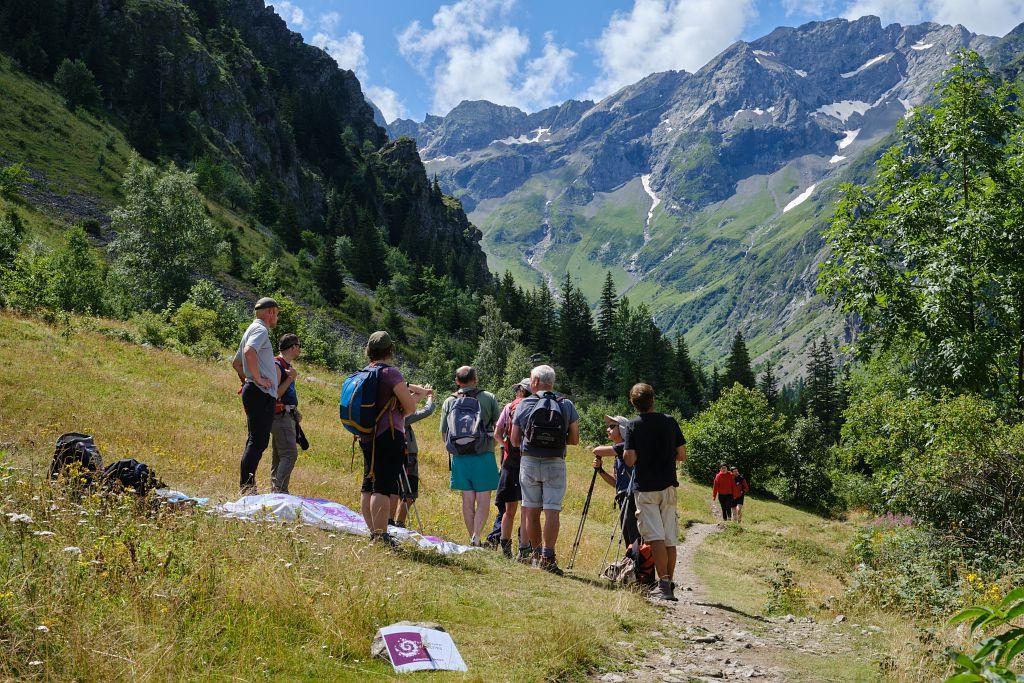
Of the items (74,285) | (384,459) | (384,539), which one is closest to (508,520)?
(384,539)

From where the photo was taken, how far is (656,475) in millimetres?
8734

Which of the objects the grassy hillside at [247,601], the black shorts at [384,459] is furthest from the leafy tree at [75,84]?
the black shorts at [384,459]

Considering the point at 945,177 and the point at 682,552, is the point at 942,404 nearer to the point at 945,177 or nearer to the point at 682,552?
the point at 945,177

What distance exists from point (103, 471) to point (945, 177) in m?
17.8

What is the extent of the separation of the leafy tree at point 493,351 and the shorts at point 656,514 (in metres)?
65.7

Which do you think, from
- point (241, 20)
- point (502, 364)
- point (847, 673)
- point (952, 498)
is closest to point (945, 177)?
point (952, 498)

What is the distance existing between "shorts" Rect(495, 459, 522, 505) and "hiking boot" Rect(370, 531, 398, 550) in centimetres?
268

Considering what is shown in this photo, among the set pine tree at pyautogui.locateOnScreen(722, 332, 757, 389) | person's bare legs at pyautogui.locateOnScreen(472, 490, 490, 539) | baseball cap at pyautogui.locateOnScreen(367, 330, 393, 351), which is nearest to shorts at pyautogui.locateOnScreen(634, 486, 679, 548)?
person's bare legs at pyautogui.locateOnScreen(472, 490, 490, 539)

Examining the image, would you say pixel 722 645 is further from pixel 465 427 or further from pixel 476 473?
pixel 465 427

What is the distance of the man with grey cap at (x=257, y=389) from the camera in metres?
8.47

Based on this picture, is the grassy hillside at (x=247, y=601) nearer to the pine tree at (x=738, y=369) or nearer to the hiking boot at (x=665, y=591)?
the hiking boot at (x=665, y=591)

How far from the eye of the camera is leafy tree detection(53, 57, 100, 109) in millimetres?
73938

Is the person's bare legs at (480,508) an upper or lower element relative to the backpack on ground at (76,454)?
lower

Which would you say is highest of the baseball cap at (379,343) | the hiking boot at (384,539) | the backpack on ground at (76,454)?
the baseball cap at (379,343)
